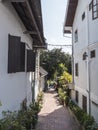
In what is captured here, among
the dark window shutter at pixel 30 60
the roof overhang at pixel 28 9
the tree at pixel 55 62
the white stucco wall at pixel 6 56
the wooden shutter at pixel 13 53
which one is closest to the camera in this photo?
the white stucco wall at pixel 6 56

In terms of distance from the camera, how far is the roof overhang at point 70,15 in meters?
18.3

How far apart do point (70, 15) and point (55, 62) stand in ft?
95.1

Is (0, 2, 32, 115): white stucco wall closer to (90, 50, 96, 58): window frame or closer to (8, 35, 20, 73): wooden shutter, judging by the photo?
(8, 35, 20, 73): wooden shutter

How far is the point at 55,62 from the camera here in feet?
159

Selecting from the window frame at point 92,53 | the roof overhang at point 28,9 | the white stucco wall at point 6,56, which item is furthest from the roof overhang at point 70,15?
the white stucco wall at point 6,56

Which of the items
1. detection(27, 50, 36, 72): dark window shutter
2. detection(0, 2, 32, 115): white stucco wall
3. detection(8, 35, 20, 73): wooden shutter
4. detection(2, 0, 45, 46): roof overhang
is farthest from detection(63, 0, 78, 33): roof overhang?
detection(8, 35, 20, 73): wooden shutter

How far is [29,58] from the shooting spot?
12.4 meters

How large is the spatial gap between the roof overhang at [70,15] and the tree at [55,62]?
2479 centimetres

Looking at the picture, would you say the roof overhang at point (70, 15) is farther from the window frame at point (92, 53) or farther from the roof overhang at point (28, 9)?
the roof overhang at point (28, 9)

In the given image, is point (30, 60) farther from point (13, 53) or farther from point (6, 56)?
point (6, 56)

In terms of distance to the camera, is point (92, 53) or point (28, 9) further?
point (92, 53)

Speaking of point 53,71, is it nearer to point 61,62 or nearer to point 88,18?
point 61,62

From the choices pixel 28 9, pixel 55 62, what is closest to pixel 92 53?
pixel 28 9

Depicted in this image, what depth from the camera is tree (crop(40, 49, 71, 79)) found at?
1876 inches
